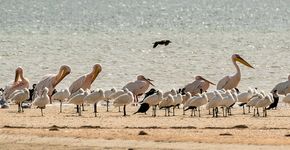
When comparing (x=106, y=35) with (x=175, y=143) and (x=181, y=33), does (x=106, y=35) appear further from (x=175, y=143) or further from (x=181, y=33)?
(x=175, y=143)

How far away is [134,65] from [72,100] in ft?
62.1

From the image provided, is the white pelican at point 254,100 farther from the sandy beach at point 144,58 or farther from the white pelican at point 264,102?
the sandy beach at point 144,58

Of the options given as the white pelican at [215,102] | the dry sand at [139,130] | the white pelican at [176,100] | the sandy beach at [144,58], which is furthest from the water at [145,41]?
the dry sand at [139,130]

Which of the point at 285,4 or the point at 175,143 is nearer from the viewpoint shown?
the point at 175,143

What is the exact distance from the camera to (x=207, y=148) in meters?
15.2

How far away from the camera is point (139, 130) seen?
58.3 ft

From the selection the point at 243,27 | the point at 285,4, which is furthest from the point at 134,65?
the point at 285,4

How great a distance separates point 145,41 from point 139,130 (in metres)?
37.4

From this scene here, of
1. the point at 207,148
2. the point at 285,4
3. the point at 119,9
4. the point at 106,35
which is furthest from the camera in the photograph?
the point at 285,4

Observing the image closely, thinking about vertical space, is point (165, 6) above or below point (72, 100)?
above

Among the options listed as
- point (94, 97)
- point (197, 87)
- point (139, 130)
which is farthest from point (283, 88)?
point (139, 130)

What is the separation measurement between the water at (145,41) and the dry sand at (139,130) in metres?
10.7

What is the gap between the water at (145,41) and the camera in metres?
37.4

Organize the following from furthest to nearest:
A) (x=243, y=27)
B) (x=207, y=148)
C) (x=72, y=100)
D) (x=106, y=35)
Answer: (x=243, y=27)
(x=106, y=35)
(x=72, y=100)
(x=207, y=148)
